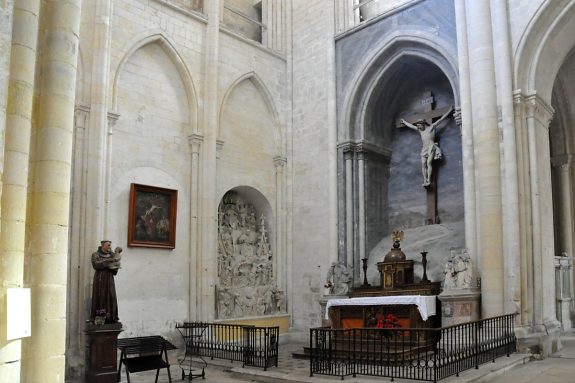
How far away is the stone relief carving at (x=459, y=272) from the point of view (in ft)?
34.2

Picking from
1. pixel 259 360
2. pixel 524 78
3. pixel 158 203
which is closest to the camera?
pixel 259 360

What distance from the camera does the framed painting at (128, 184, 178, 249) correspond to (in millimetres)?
11641

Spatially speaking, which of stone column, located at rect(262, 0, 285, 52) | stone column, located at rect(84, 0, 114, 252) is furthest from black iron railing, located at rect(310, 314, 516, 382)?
stone column, located at rect(262, 0, 285, 52)

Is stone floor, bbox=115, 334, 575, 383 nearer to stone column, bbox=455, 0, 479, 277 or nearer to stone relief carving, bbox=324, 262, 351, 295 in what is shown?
stone column, bbox=455, 0, 479, 277

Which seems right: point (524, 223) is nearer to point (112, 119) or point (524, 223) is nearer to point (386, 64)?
point (386, 64)

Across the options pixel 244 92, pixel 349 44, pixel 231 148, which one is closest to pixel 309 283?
pixel 231 148

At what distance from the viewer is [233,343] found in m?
10.5

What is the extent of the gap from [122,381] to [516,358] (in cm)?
650

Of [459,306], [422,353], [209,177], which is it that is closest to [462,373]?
[422,353]

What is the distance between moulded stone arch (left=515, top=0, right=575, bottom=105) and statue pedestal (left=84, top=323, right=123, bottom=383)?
8.55 meters

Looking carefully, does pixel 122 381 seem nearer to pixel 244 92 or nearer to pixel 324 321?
pixel 324 321

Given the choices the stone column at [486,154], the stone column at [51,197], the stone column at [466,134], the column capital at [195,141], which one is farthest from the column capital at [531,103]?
the stone column at [51,197]

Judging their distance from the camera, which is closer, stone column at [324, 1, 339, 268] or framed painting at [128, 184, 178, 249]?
framed painting at [128, 184, 178, 249]

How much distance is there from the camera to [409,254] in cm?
1281
